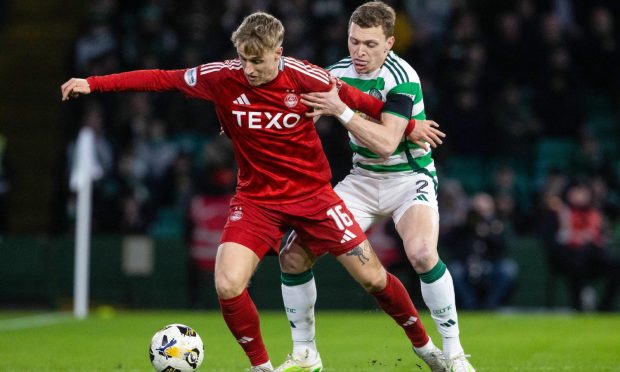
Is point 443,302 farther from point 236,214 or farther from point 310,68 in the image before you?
point 310,68

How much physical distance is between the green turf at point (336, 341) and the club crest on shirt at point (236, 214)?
1827mm

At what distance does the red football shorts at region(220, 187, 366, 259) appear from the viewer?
7500mm

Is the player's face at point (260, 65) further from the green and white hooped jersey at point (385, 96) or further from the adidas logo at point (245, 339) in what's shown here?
the adidas logo at point (245, 339)

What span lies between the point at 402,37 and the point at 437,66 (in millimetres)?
1408

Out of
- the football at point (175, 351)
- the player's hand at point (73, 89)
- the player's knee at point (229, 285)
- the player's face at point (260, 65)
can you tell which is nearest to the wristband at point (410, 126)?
the player's face at point (260, 65)

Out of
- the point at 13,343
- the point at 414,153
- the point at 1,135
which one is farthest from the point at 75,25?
the point at 414,153

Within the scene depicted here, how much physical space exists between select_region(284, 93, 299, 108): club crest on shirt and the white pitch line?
7.46 meters

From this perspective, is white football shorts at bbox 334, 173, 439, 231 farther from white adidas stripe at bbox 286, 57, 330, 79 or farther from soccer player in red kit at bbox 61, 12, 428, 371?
white adidas stripe at bbox 286, 57, 330, 79

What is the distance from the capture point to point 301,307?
8.20 m

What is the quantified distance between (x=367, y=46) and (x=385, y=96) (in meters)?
0.38

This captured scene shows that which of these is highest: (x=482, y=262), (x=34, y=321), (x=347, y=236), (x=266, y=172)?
(x=266, y=172)

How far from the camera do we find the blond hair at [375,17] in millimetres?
7957

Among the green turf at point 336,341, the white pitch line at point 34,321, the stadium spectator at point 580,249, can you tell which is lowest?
the white pitch line at point 34,321

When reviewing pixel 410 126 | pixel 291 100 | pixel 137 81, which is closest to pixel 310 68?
pixel 291 100
